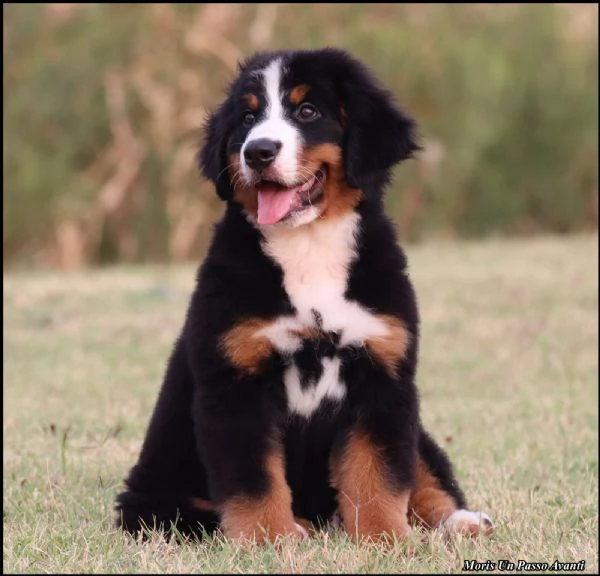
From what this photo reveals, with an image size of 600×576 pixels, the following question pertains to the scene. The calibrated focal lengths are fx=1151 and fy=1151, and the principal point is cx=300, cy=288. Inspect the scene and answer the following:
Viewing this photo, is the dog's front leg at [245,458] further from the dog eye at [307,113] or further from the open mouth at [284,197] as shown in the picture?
the dog eye at [307,113]

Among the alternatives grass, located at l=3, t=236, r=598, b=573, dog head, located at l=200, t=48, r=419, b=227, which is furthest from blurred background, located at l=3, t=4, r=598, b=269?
dog head, located at l=200, t=48, r=419, b=227

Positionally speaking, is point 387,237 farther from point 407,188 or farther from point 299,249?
point 407,188

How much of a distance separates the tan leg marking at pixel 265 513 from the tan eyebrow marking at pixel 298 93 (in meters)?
1.17

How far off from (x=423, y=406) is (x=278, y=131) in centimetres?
397

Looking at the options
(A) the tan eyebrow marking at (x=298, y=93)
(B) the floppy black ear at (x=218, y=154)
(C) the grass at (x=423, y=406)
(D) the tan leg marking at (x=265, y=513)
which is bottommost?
(C) the grass at (x=423, y=406)

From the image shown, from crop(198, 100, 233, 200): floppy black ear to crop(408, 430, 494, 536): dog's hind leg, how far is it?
→ 1.11m

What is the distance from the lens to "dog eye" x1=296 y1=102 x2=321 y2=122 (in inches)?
149

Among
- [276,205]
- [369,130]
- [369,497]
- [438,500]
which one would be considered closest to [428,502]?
[438,500]

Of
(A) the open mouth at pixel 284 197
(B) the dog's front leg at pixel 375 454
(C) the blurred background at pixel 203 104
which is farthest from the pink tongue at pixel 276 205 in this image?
(C) the blurred background at pixel 203 104

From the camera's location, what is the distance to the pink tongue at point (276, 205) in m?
3.72

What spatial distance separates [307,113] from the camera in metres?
3.79

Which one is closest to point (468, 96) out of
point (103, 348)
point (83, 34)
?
point (83, 34)

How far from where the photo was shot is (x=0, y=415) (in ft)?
22.4

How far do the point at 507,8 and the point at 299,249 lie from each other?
1714cm
